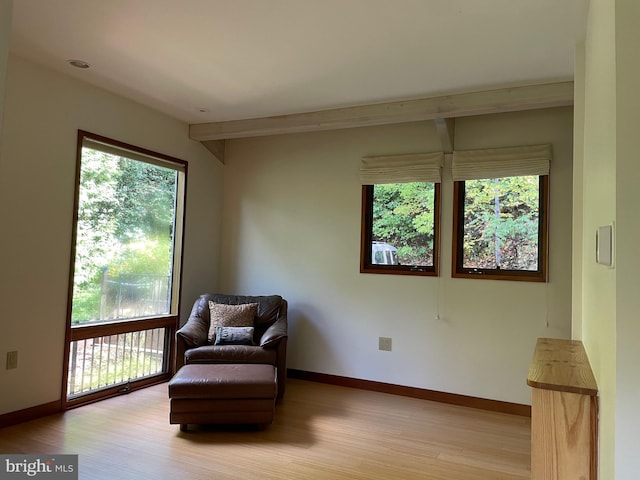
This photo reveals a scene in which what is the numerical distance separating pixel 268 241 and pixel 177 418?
7.26 feet

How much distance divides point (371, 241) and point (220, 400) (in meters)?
2.12

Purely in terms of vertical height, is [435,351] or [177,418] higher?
[435,351]

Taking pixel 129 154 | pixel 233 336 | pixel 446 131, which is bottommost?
pixel 233 336

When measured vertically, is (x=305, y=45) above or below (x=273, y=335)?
above

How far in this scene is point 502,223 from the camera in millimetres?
3893

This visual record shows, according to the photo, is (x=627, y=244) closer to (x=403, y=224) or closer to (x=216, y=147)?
(x=403, y=224)

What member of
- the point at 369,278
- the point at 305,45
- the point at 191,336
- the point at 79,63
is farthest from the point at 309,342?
the point at 79,63

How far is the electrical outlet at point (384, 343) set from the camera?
4270 mm

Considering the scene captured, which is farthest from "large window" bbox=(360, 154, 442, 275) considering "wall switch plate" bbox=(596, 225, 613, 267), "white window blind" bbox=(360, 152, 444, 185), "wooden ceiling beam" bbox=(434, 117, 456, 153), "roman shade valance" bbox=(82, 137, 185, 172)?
"wall switch plate" bbox=(596, 225, 613, 267)

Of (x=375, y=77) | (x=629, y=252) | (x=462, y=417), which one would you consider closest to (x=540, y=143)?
(x=375, y=77)

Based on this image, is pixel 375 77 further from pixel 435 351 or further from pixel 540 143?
pixel 435 351

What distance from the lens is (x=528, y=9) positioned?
89.8 inches

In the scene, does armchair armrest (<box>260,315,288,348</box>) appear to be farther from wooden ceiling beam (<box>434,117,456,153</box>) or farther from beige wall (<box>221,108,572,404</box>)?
wooden ceiling beam (<box>434,117,456,153</box>)

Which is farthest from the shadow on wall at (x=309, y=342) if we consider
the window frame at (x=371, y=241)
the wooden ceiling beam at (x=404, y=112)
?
the wooden ceiling beam at (x=404, y=112)
